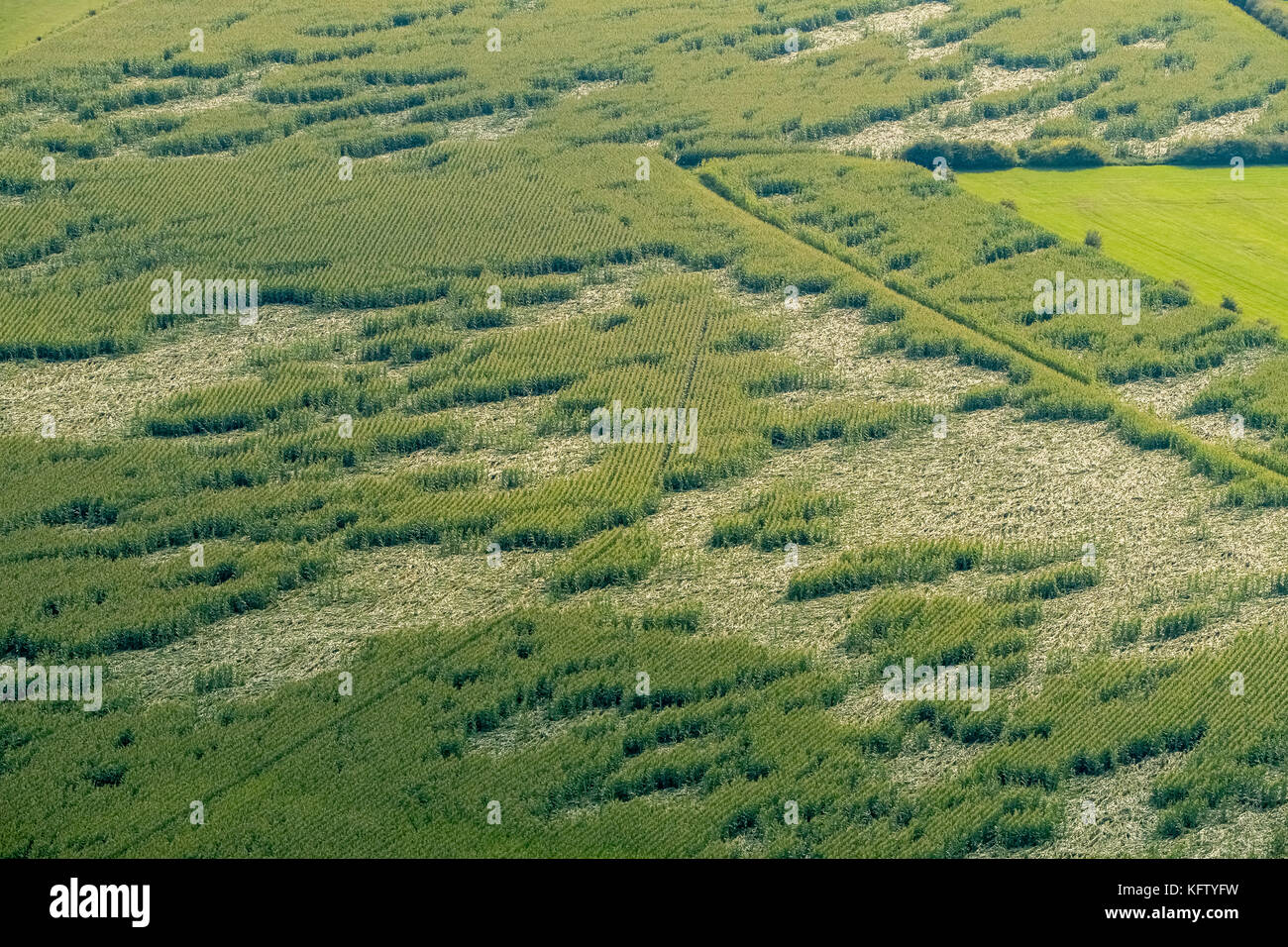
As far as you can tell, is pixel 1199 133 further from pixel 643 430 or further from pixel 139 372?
pixel 139 372

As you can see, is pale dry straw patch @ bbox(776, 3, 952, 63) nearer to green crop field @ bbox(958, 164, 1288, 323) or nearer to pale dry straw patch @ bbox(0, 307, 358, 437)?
green crop field @ bbox(958, 164, 1288, 323)

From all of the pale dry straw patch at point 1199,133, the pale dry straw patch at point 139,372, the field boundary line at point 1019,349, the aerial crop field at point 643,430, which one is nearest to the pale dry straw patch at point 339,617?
the aerial crop field at point 643,430

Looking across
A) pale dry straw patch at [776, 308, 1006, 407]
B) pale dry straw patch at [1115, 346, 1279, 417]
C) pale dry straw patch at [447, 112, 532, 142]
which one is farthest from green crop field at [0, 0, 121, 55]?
pale dry straw patch at [1115, 346, 1279, 417]

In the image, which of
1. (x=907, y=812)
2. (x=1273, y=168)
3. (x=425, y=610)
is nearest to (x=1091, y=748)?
(x=907, y=812)

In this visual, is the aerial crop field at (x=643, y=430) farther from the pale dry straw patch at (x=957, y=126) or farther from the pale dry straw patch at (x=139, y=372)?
the pale dry straw patch at (x=957, y=126)

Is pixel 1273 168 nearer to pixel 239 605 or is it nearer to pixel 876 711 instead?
pixel 876 711

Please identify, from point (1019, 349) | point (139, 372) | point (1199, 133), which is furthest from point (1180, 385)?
point (139, 372)
